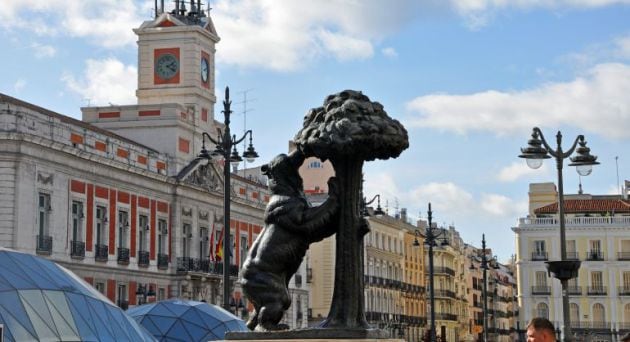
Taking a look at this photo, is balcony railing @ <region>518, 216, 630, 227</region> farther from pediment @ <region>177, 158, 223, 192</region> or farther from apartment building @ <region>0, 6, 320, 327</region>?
pediment @ <region>177, 158, 223, 192</region>

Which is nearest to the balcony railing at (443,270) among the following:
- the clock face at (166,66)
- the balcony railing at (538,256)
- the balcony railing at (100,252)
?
the balcony railing at (538,256)

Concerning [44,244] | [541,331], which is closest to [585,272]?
[44,244]

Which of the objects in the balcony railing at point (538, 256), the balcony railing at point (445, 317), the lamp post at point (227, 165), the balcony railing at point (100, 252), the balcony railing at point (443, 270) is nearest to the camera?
the lamp post at point (227, 165)

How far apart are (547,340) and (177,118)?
45.5 metres

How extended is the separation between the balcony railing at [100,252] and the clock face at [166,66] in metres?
13.8

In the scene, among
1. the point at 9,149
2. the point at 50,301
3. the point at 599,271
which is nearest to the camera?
the point at 50,301

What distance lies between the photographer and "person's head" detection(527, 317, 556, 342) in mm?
7316

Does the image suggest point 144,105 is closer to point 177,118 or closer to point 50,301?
point 177,118

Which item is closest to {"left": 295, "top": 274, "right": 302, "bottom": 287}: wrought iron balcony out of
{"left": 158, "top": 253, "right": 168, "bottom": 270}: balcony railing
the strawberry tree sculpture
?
{"left": 158, "top": 253, "right": 168, "bottom": 270}: balcony railing

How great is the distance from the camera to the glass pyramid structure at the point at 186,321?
89.4 feet

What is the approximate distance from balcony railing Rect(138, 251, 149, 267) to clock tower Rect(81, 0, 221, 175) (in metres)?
5.68

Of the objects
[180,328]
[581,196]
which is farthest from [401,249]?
[180,328]

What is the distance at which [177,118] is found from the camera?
52.1 metres

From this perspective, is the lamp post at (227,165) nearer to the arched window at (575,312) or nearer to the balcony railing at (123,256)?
the balcony railing at (123,256)
